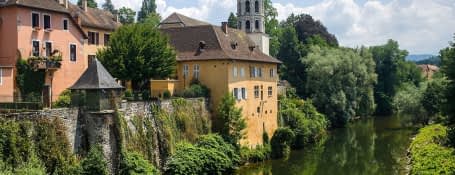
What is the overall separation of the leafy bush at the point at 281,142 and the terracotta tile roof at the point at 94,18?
1663 centimetres

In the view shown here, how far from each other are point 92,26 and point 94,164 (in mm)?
21037

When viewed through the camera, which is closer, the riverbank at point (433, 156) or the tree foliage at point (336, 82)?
the riverbank at point (433, 156)

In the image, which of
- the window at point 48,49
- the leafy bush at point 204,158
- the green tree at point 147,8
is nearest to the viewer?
the leafy bush at point 204,158

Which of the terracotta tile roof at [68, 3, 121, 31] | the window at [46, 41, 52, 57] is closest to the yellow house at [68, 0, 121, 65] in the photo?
the terracotta tile roof at [68, 3, 121, 31]

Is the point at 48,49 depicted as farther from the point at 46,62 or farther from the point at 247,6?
the point at 247,6

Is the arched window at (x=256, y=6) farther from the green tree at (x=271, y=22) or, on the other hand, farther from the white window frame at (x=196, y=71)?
the white window frame at (x=196, y=71)

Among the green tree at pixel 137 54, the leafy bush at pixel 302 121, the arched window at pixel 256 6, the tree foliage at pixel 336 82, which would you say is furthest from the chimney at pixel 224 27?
the arched window at pixel 256 6

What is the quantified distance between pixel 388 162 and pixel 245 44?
15263 mm

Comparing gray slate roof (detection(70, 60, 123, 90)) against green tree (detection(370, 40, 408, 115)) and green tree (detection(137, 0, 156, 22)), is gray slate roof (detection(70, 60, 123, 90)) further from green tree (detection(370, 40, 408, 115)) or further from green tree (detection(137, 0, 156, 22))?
green tree (detection(137, 0, 156, 22))

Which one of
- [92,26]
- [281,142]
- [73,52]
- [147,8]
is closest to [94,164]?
[73,52]

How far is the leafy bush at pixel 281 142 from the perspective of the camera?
156ft

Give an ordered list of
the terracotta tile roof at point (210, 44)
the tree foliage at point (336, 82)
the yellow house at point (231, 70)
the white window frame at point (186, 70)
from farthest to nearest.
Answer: the tree foliage at point (336, 82) → the white window frame at point (186, 70) → the terracotta tile roof at point (210, 44) → the yellow house at point (231, 70)

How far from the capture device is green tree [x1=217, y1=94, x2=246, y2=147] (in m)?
42.4

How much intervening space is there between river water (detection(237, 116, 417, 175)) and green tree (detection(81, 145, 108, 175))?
1270cm
